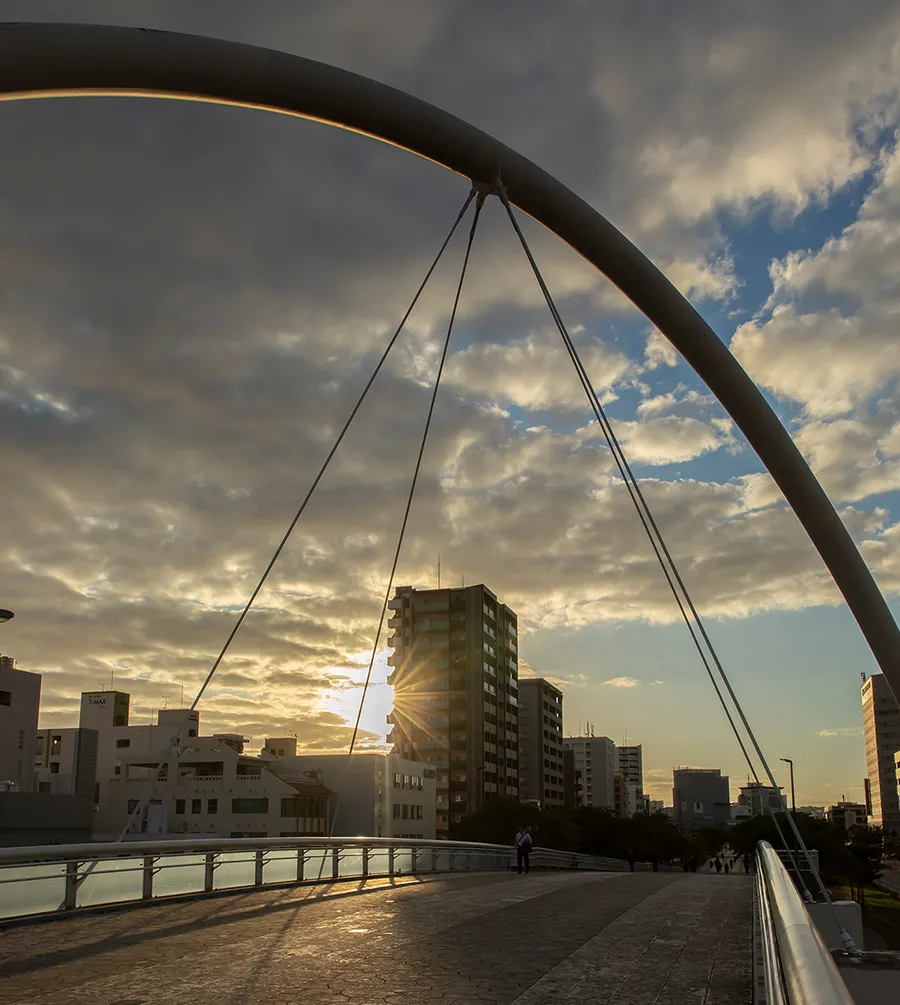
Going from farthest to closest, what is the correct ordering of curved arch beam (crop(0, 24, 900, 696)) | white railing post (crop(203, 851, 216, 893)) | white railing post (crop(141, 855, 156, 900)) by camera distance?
white railing post (crop(203, 851, 216, 893)), white railing post (crop(141, 855, 156, 900)), curved arch beam (crop(0, 24, 900, 696))

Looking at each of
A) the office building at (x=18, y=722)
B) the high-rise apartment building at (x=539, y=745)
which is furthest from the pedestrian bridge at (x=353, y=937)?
the high-rise apartment building at (x=539, y=745)

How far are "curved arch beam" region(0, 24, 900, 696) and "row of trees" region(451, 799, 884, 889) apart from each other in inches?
2115

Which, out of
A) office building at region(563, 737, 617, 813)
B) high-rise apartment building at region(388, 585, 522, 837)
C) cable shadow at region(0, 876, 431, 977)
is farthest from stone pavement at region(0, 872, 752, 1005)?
office building at region(563, 737, 617, 813)

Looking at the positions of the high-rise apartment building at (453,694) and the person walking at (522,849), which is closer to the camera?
the person walking at (522,849)

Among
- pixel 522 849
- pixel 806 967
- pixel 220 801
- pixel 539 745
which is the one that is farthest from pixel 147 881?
pixel 539 745

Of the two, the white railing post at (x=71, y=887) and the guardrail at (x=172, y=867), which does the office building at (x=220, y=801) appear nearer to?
the guardrail at (x=172, y=867)

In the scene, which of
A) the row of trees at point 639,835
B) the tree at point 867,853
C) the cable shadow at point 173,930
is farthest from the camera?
the tree at point 867,853

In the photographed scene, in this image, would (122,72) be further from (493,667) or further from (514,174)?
(493,667)

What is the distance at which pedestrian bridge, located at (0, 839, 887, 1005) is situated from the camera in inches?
304

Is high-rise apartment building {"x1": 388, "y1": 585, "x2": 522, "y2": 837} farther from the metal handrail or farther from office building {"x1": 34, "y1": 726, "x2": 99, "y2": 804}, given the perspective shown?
the metal handrail

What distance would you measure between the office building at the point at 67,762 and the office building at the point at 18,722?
2.64 metres

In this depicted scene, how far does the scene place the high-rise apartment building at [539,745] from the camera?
127375mm

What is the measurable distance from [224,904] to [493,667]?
99785mm

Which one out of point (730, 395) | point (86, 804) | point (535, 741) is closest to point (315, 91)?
point (730, 395)
